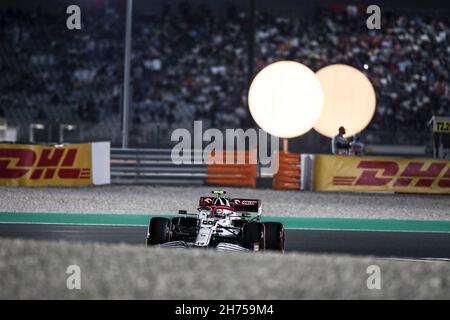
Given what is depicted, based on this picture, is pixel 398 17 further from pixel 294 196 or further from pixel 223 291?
pixel 223 291

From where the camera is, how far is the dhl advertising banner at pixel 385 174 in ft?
65.4

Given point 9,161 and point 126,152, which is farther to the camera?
point 126,152

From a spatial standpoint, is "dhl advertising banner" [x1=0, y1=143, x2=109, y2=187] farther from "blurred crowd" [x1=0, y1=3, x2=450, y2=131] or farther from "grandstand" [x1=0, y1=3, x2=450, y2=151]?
"blurred crowd" [x1=0, y1=3, x2=450, y2=131]

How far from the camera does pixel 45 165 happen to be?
19.6 meters

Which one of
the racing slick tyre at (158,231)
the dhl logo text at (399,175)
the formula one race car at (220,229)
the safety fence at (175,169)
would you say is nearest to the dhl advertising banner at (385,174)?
the dhl logo text at (399,175)

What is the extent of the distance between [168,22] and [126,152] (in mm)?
17854

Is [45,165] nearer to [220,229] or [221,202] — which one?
[221,202]

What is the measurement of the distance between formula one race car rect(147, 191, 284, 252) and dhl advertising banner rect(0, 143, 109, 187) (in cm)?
980

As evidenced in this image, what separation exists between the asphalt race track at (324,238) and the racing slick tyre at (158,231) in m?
1.28

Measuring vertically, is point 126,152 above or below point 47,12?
below

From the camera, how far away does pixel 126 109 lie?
23047 mm

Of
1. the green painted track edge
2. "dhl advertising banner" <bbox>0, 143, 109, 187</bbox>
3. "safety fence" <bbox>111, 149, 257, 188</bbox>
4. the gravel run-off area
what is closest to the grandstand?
"safety fence" <bbox>111, 149, 257, 188</bbox>

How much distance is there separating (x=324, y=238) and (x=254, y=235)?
9.33ft

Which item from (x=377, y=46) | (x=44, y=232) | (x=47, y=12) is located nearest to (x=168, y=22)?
(x=47, y=12)
